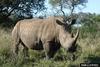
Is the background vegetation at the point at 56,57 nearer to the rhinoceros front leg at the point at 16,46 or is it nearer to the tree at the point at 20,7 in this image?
the rhinoceros front leg at the point at 16,46

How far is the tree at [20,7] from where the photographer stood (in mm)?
35594

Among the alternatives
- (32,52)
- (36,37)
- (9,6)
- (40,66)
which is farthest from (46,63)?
(9,6)

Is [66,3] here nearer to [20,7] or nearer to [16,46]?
[20,7]

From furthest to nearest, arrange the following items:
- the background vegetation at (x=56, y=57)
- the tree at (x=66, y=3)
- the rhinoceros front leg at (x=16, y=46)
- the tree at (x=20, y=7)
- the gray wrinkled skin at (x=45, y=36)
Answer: the tree at (x=66, y=3) → the tree at (x=20, y=7) → the rhinoceros front leg at (x=16, y=46) → the gray wrinkled skin at (x=45, y=36) → the background vegetation at (x=56, y=57)

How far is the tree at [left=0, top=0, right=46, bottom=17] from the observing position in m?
35.6

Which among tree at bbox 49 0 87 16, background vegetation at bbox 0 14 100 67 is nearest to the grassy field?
background vegetation at bbox 0 14 100 67

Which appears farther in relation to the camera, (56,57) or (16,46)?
(16,46)

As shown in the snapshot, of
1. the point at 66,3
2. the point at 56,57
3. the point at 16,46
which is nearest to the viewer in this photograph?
the point at 56,57

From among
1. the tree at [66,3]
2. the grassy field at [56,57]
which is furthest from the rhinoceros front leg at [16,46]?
the tree at [66,3]

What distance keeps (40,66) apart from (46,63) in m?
0.22

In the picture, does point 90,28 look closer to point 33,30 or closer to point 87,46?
point 87,46

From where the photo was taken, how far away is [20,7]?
123ft

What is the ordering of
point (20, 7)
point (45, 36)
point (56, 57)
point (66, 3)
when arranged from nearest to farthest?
point (45, 36) → point (56, 57) → point (20, 7) → point (66, 3)

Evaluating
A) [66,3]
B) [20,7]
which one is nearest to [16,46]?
[20,7]
